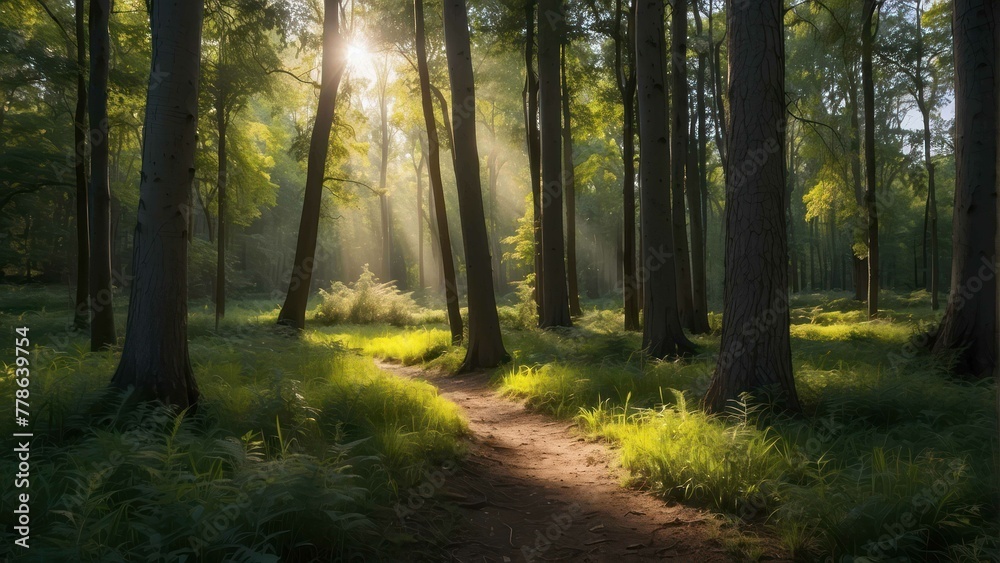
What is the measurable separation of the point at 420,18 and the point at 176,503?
37.2 feet

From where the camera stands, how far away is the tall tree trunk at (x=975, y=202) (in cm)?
678

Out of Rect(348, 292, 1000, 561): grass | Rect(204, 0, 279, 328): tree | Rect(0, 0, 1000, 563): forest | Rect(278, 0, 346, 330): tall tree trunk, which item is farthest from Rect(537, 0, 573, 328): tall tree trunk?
Rect(204, 0, 279, 328): tree

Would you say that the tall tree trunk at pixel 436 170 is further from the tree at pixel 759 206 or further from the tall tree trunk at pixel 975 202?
the tall tree trunk at pixel 975 202

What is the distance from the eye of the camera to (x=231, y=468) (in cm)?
348

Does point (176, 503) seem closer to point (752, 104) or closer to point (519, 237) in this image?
point (752, 104)

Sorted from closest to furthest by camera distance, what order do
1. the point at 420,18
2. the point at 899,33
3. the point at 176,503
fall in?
the point at 176,503
the point at 420,18
the point at 899,33

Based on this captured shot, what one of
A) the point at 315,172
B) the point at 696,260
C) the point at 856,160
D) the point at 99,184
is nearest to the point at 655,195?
the point at 696,260

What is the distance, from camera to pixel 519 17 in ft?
45.7

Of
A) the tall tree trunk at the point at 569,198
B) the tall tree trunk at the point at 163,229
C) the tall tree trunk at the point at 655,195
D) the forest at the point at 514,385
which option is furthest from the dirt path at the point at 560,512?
the tall tree trunk at the point at 569,198

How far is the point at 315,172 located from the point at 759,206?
10359 mm

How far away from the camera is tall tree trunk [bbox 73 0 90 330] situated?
1003cm

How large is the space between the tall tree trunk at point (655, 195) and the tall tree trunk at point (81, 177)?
9974 mm

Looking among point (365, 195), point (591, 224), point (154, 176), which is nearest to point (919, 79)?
point (154, 176)

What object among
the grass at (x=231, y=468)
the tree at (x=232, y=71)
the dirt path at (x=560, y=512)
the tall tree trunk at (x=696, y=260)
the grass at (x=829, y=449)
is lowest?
the dirt path at (x=560, y=512)
